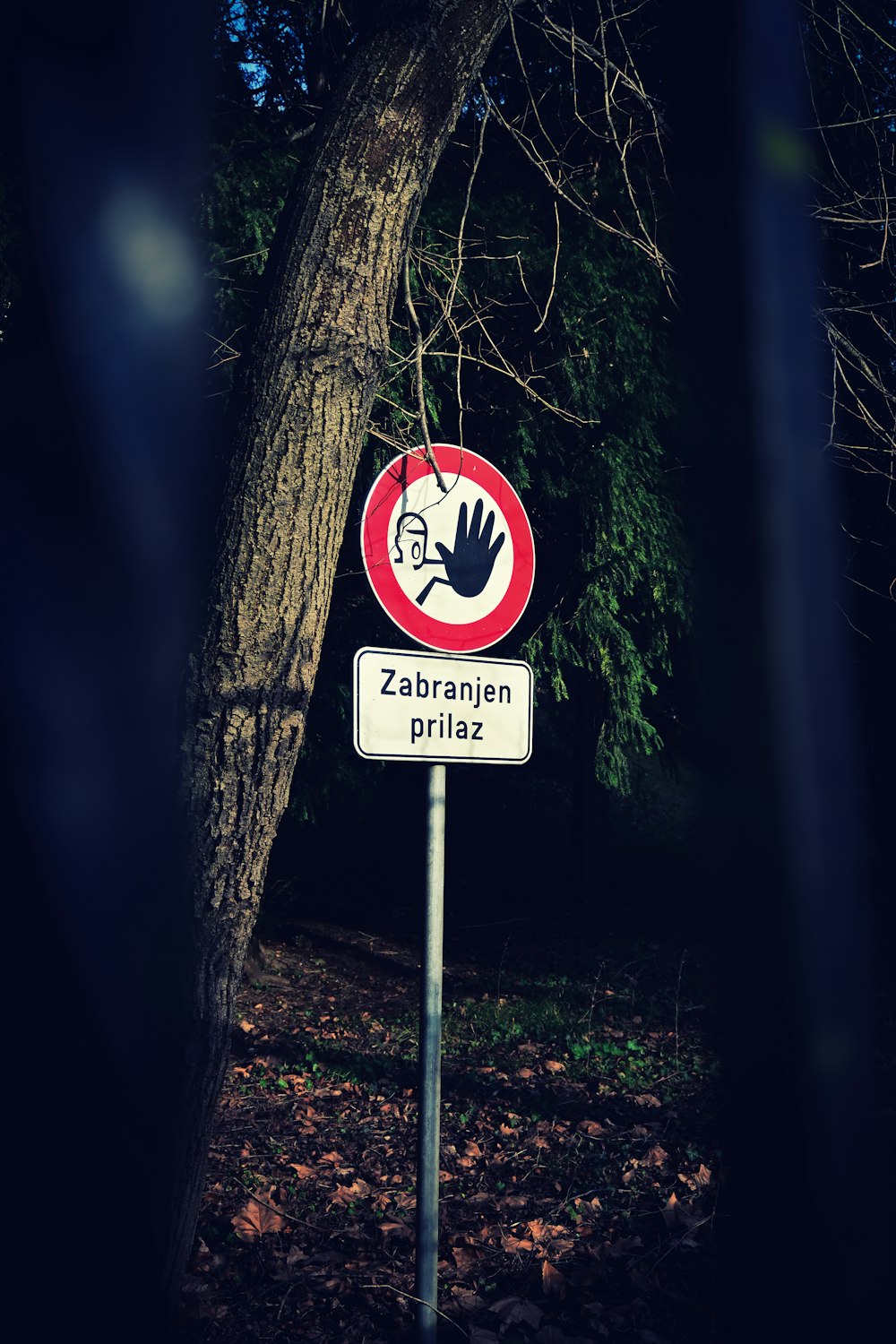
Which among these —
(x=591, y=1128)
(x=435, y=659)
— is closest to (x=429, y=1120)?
(x=435, y=659)

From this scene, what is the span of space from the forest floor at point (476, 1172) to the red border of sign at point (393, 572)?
1530mm

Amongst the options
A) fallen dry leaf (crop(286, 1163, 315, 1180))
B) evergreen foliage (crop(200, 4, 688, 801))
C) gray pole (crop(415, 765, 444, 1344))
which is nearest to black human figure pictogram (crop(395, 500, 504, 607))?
gray pole (crop(415, 765, 444, 1344))

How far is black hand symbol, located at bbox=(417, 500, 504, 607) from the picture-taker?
2850 millimetres

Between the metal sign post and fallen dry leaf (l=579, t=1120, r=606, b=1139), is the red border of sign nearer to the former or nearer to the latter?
the metal sign post

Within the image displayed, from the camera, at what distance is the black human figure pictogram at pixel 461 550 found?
276cm

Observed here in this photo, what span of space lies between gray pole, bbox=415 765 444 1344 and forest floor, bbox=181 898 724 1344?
2.92ft

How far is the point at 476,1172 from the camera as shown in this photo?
462 cm

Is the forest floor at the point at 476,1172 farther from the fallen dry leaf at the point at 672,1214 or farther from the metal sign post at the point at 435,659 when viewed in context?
the metal sign post at the point at 435,659

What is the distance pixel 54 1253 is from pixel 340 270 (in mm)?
2536

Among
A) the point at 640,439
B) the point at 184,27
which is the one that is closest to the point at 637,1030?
the point at 640,439

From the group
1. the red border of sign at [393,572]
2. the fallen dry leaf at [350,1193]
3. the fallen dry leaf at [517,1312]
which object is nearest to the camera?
the red border of sign at [393,572]

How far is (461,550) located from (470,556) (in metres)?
0.04

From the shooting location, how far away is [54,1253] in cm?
221

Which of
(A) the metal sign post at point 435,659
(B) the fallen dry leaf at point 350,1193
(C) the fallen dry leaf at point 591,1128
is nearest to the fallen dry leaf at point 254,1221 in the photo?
(B) the fallen dry leaf at point 350,1193
